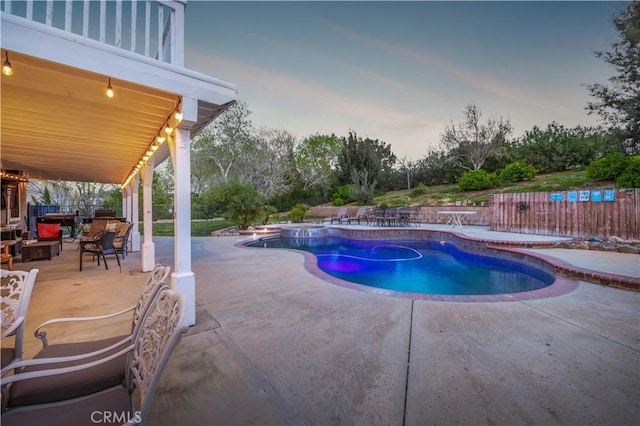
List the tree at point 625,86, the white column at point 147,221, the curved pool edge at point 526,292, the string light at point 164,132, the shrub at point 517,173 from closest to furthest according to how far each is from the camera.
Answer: the string light at point 164,132 < the curved pool edge at point 526,292 < the white column at point 147,221 < the tree at point 625,86 < the shrub at point 517,173

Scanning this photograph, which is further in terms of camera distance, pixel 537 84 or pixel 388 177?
pixel 388 177

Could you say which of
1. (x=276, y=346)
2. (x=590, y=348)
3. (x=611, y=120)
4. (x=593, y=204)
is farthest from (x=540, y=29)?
(x=276, y=346)

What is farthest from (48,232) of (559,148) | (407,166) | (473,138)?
(559,148)

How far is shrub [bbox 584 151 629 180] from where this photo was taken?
34.4 feet

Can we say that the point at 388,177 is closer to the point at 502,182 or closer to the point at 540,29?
the point at 502,182

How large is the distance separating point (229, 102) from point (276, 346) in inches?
100

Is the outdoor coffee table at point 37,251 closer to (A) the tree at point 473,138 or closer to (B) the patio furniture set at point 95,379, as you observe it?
(B) the patio furniture set at point 95,379

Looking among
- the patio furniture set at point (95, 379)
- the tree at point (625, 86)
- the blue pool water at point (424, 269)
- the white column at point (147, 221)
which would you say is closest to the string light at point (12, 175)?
the white column at point (147, 221)

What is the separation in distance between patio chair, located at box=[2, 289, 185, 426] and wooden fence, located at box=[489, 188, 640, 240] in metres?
10.3

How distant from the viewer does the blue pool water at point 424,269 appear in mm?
5109

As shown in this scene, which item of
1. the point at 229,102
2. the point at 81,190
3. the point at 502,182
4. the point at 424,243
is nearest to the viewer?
the point at 229,102

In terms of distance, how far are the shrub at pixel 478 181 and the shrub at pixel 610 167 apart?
471 cm

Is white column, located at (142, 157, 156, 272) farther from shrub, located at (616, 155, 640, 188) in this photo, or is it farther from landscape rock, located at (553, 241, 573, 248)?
shrub, located at (616, 155, 640, 188)

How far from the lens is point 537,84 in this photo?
33.2ft
